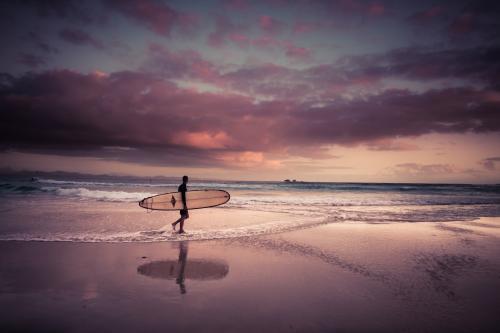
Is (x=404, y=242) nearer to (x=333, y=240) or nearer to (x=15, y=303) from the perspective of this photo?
(x=333, y=240)

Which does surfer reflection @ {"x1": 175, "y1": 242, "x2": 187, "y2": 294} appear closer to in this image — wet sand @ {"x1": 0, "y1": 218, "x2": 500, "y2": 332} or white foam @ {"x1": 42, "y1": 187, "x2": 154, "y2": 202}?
wet sand @ {"x1": 0, "y1": 218, "x2": 500, "y2": 332}

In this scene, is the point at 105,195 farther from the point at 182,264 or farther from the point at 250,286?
the point at 250,286

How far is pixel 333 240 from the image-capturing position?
8281mm

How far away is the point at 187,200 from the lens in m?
11.3

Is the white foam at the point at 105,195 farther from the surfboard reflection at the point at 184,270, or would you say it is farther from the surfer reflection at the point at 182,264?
the surfboard reflection at the point at 184,270

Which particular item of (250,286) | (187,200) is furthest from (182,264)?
(187,200)

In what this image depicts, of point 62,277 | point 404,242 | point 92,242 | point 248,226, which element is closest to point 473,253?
point 404,242

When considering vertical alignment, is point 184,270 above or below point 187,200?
below

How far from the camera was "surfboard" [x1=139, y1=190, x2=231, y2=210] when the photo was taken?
423 inches

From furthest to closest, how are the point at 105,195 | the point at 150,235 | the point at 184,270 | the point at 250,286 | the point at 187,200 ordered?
the point at 105,195 < the point at 187,200 < the point at 150,235 < the point at 184,270 < the point at 250,286

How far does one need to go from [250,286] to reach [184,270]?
1.55m

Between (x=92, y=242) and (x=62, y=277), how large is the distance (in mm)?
2885

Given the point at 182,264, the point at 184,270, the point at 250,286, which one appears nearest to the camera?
the point at 250,286

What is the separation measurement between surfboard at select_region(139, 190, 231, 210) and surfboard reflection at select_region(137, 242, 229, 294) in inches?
184
